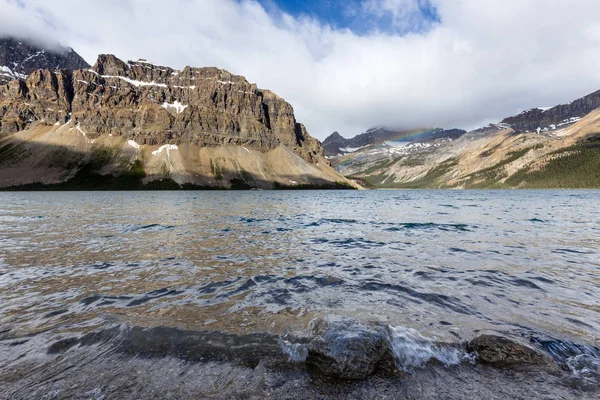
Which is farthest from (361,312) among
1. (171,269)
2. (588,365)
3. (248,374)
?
(171,269)

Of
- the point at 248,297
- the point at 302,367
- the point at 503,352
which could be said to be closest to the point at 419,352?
the point at 503,352

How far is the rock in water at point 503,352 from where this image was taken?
7.31 metres

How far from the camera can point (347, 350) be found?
723 cm

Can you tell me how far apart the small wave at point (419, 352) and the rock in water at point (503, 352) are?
0.29 metres

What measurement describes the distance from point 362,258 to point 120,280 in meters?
13.0

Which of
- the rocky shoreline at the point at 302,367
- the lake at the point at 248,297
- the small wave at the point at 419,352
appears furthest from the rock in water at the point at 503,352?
the lake at the point at 248,297

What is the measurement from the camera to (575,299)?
452 inches

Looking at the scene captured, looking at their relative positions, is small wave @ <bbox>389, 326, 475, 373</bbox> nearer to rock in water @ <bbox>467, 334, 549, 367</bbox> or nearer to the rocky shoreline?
the rocky shoreline

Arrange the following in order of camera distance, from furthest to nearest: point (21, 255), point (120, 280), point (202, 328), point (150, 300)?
point (21, 255) → point (120, 280) → point (150, 300) → point (202, 328)

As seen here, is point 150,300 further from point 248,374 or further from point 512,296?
point 512,296

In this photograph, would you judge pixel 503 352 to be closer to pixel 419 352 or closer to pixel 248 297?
pixel 419 352

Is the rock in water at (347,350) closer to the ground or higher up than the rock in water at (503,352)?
higher up

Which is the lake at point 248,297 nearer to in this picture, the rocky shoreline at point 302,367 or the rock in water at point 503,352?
the rocky shoreline at point 302,367

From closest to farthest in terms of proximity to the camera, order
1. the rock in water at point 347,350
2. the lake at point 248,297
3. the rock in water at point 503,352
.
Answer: the rock in water at point 347,350 → the rock in water at point 503,352 → the lake at point 248,297
